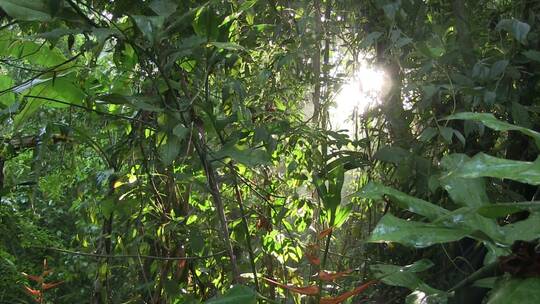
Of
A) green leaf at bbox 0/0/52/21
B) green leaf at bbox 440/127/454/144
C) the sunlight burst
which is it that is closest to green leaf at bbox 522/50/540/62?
green leaf at bbox 440/127/454/144

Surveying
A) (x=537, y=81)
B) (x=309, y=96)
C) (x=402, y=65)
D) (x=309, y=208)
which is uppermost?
(x=309, y=96)

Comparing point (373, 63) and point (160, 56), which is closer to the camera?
point (160, 56)

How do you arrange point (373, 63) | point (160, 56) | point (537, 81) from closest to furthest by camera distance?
point (160, 56)
point (537, 81)
point (373, 63)

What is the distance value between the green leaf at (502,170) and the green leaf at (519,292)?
2.7 inches

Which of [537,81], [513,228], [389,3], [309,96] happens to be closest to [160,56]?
[389,3]

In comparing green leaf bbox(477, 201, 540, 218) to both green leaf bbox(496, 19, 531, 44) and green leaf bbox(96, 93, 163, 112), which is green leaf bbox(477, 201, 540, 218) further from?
green leaf bbox(496, 19, 531, 44)

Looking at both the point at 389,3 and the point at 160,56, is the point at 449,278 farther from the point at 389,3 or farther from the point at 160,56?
the point at 160,56

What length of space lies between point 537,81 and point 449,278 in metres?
0.45

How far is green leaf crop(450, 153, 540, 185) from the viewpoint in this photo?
341 mm

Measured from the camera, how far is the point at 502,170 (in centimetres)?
35

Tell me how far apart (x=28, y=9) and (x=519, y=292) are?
0.61 metres

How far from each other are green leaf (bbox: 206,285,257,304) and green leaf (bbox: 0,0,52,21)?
0.40 metres

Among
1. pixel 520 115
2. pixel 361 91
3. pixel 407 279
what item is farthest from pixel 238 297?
pixel 361 91

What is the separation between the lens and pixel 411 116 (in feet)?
4.16
